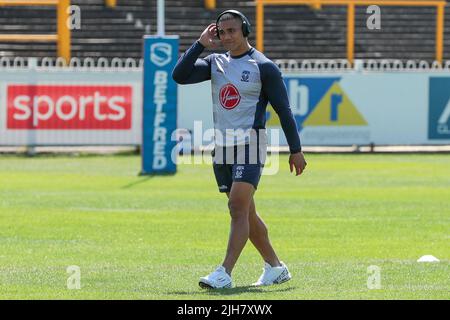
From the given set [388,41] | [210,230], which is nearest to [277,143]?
[388,41]

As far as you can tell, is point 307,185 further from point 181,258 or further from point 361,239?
point 181,258

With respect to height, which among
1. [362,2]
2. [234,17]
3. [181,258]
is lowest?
[181,258]

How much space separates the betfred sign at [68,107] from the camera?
1077 inches

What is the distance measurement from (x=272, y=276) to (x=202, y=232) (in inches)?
162

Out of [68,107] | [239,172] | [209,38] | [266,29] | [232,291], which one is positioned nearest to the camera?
[232,291]

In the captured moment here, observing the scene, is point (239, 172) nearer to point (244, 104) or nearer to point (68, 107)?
point (244, 104)

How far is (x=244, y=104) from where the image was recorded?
1020 centimetres

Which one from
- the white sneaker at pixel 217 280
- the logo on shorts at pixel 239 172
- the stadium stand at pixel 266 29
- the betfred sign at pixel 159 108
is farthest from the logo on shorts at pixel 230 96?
the stadium stand at pixel 266 29

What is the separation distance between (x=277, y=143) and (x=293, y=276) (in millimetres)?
17022

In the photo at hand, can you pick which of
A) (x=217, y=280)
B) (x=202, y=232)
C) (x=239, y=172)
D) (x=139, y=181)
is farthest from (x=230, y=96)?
(x=139, y=181)

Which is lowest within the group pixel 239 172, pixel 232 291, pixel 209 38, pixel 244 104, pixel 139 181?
pixel 232 291

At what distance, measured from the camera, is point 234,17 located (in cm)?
1005

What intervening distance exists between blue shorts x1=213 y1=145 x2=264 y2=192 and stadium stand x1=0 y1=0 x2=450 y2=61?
23.9m

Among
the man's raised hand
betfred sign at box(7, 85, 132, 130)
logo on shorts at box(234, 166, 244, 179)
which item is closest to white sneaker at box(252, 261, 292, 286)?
logo on shorts at box(234, 166, 244, 179)
